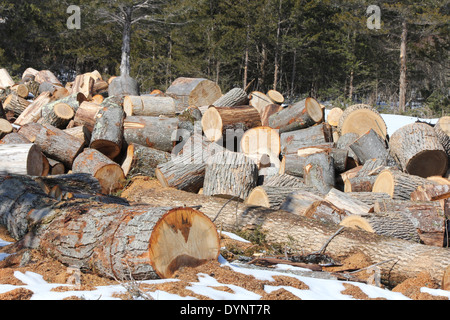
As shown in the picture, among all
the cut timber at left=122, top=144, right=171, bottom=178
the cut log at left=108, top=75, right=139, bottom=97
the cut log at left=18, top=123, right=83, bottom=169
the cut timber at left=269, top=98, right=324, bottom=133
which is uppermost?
the cut log at left=108, top=75, right=139, bottom=97

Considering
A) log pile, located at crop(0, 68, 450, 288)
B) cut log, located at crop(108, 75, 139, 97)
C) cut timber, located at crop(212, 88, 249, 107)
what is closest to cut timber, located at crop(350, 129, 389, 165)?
log pile, located at crop(0, 68, 450, 288)

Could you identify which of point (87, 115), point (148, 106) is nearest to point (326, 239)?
point (148, 106)

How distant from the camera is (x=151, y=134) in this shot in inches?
364

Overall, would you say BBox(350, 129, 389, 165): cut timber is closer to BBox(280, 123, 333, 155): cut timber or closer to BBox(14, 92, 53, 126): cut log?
BBox(280, 123, 333, 155): cut timber

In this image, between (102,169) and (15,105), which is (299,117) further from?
(15,105)

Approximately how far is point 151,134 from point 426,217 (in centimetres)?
561

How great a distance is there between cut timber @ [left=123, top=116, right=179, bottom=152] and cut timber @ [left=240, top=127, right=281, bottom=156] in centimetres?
156

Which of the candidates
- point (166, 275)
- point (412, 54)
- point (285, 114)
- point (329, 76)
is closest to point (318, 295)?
point (166, 275)

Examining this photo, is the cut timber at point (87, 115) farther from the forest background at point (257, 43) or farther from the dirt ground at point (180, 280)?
the forest background at point (257, 43)

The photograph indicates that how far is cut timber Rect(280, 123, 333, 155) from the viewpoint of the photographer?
9.32 metres

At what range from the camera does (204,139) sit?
9.16 meters

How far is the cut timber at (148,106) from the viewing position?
33.2ft

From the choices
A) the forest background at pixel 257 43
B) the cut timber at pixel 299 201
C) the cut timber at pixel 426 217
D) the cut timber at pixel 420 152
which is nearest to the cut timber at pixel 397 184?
the cut timber at pixel 426 217

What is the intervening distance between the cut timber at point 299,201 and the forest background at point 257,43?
1293 centimetres
